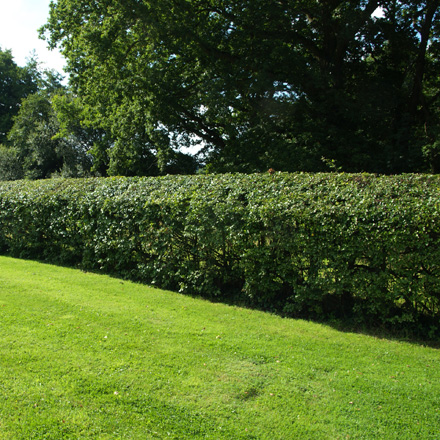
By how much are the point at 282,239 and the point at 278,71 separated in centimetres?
1015

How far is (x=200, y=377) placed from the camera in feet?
13.6

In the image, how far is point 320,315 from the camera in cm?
643

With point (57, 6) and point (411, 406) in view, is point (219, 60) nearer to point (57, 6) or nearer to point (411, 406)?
point (57, 6)

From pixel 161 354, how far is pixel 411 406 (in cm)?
277

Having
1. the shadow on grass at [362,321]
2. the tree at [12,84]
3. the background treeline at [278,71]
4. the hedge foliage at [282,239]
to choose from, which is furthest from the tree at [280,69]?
the tree at [12,84]

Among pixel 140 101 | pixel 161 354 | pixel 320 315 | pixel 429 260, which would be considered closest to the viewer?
pixel 161 354

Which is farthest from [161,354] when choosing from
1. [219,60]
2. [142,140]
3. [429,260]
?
[142,140]

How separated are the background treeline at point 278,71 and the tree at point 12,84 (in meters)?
36.3

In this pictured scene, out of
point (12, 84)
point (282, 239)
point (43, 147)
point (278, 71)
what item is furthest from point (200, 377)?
point (12, 84)

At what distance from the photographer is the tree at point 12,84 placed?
47.7 meters

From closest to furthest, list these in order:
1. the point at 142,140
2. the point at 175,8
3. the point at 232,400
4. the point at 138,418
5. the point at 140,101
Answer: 1. the point at 138,418
2. the point at 232,400
3. the point at 175,8
4. the point at 140,101
5. the point at 142,140

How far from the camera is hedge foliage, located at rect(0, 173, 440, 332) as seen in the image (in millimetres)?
5590

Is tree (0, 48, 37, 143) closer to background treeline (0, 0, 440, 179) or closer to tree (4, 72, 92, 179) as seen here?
tree (4, 72, 92, 179)

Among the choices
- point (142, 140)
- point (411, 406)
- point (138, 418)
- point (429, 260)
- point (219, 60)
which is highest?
point (219, 60)
